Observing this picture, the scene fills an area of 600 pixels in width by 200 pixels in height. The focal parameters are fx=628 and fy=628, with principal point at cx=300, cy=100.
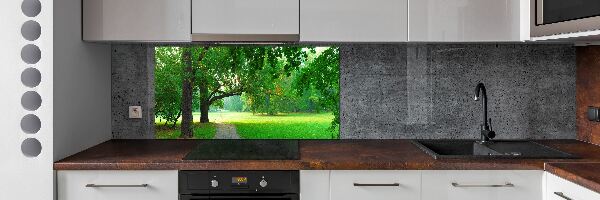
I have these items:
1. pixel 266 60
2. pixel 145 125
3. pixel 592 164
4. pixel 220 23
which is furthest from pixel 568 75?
pixel 145 125

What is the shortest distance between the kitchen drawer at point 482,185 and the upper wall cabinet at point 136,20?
51.1 inches

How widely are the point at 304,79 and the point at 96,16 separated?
1.13 meters

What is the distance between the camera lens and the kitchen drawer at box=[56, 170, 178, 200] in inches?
102

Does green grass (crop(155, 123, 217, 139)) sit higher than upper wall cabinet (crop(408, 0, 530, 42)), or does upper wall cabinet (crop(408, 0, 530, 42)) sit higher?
upper wall cabinet (crop(408, 0, 530, 42))

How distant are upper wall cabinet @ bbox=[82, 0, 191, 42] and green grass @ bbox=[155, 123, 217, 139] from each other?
0.65 meters

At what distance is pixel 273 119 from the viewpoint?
342cm

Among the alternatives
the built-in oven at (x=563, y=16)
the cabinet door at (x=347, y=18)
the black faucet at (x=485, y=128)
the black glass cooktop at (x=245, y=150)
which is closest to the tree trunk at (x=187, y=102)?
the black glass cooktop at (x=245, y=150)

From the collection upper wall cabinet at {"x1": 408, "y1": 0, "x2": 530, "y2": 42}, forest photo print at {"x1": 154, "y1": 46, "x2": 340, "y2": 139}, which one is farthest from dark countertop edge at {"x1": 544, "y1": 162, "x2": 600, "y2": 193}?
forest photo print at {"x1": 154, "y1": 46, "x2": 340, "y2": 139}
